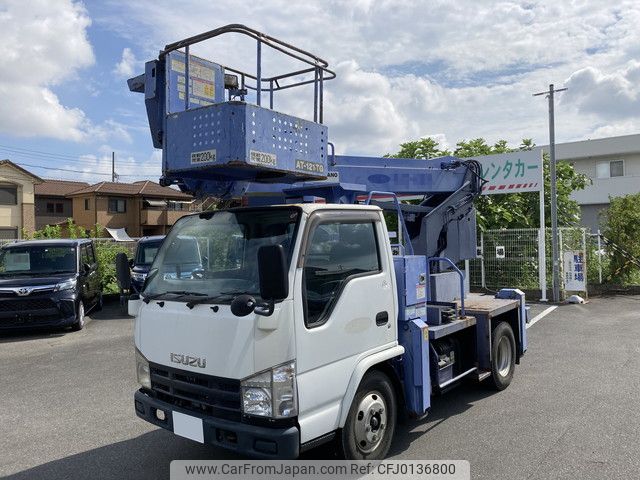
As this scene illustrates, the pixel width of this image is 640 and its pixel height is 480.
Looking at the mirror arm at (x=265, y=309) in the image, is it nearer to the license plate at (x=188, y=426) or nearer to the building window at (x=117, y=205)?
the license plate at (x=188, y=426)

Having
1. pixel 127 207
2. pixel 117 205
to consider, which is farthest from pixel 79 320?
pixel 127 207

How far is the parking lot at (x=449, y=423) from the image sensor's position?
4.16m

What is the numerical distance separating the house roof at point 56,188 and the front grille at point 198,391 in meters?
44.4

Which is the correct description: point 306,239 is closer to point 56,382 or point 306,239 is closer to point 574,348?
point 56,382

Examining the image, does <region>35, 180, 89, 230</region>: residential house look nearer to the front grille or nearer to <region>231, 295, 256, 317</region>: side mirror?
the front grille

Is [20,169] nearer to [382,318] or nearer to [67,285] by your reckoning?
[67,285]

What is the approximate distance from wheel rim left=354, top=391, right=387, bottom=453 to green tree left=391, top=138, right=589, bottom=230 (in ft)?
41.8

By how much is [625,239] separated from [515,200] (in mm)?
3343

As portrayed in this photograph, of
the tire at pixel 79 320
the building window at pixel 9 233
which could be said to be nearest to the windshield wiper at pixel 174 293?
the tire at pixel 79 320

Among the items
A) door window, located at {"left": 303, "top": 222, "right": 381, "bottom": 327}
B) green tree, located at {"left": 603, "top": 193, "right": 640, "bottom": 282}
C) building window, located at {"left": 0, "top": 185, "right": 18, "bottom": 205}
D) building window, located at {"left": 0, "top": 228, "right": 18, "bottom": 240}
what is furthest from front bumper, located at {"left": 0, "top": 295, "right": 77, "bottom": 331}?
building window, located at {"left": 0, "top": 185, "right": 18, "bottom": 205}

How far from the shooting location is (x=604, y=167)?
1373 inches

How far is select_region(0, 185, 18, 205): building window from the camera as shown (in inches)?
1352

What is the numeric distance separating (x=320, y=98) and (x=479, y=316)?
9.67 feet

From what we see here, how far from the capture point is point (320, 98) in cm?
500
